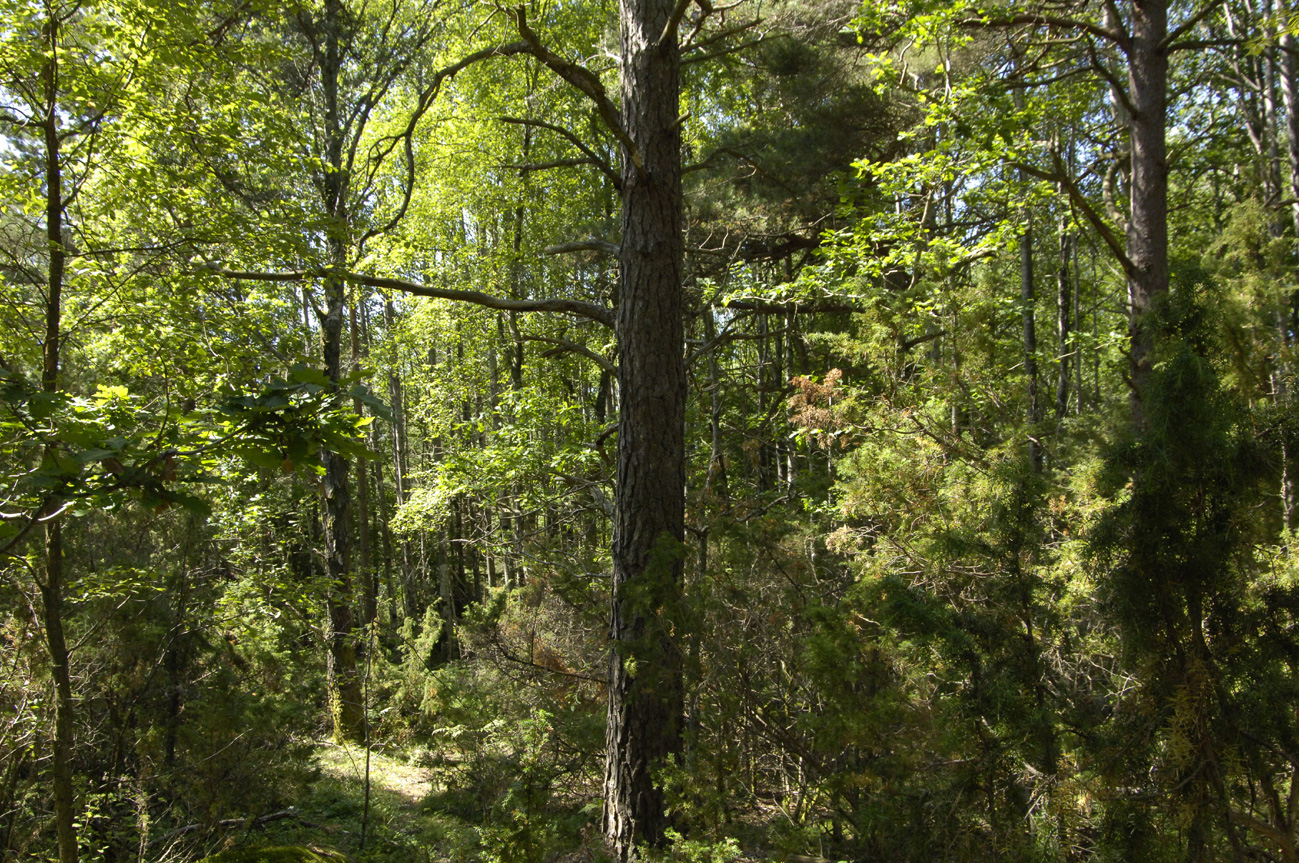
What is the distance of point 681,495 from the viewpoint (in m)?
4.23

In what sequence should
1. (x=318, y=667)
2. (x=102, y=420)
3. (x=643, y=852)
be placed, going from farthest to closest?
(x=318, y=667) → (x=643, y=852) → (x=102, y=420)

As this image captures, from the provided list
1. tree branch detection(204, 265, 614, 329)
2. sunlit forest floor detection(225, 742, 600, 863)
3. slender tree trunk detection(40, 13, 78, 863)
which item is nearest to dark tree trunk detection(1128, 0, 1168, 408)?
tree branch detection(204, 265, 614, 329)

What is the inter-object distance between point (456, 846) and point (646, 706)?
191 cm

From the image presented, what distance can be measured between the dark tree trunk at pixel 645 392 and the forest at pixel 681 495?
A: 0.03 meters

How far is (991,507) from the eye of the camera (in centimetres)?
348

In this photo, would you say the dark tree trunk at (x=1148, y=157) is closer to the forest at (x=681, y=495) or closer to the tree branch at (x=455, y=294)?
the forest at (x=681, y=495)

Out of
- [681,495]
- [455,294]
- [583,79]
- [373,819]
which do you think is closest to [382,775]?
[373,819]

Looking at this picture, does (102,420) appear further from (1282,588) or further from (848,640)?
(1282,588)

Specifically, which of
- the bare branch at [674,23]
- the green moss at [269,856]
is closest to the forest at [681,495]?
the green moss at [269,856]

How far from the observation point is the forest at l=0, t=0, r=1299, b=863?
2.54m

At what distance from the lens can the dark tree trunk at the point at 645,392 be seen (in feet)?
12.9

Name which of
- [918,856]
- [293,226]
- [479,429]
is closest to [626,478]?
[918,856]

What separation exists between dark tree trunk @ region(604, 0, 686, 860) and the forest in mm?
26

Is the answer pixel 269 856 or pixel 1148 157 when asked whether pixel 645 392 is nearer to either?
pixel 269 856
